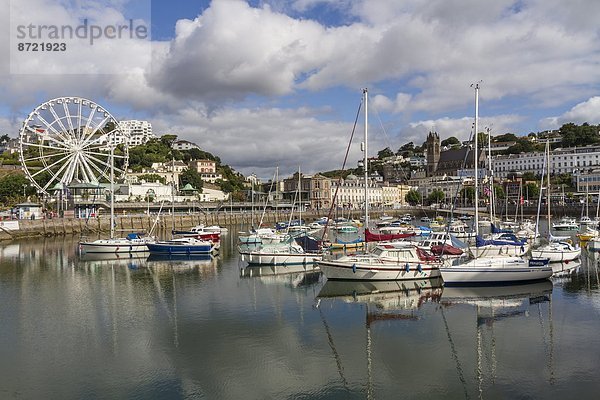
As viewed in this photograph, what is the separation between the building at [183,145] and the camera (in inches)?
6363

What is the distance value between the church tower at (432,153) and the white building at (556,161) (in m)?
24.8

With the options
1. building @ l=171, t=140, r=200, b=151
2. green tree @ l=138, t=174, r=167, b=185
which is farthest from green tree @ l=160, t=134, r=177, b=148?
green tree @ l=138, t=174, r=167, b=185

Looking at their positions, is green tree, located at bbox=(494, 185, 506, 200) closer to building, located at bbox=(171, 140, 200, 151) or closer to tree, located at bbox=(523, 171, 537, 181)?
tree, located at bbox=(523, 171, 537, 181)

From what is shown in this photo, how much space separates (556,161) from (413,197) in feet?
146

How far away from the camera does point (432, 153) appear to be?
179500 mm

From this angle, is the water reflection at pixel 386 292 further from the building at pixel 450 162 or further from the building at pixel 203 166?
the building at pixel 450 162

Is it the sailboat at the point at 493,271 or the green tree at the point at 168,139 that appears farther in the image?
the green tree at the point at 168,139

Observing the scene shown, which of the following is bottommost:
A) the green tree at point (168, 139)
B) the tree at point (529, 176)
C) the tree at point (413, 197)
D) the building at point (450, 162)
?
the tree at point (413, 197)

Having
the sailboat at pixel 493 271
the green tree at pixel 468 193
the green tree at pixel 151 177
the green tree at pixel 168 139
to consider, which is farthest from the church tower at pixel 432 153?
the sailboat at pixel 493 271

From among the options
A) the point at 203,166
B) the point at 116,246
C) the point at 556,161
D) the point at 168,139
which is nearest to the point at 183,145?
the point at 168,139

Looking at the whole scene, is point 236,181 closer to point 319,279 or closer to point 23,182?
point 23,182

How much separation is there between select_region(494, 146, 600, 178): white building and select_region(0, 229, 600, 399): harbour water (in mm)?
121895

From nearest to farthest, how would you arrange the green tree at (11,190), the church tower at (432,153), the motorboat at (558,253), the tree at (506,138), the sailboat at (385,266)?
the sailboat at (385,266) → the motorboat at (558,253) → the green tree at (11,190) → the church tower at (432,153) → the tree at (506,138)

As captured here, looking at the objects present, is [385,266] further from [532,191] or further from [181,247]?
[532,191]
